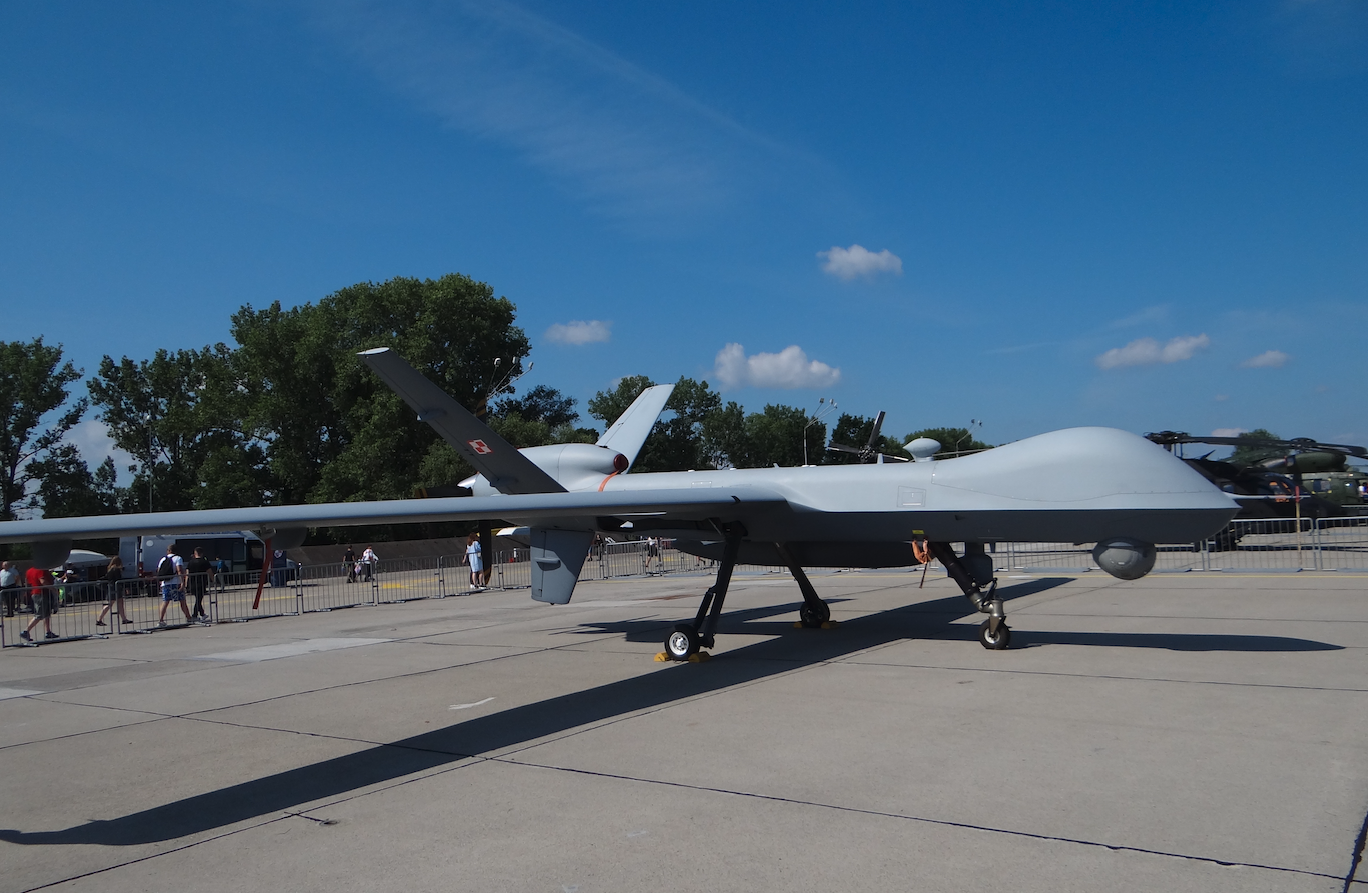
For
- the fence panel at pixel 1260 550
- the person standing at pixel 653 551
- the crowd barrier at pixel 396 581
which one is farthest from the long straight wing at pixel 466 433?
the person standing at pixel 653 551

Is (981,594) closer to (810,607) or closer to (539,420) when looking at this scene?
(810,607)

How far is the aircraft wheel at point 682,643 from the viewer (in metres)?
11.0

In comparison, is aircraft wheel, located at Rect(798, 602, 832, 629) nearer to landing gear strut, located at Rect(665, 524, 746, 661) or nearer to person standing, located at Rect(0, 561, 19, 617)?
landing gear strut, located at Rect(665, 524, 746, 661)

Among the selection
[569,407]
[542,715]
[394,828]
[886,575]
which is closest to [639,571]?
[886,575]

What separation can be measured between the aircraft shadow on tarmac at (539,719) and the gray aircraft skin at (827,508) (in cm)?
99

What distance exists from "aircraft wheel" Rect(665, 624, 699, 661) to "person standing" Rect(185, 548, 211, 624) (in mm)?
13377

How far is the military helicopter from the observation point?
24266 mm

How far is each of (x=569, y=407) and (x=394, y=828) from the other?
214ft

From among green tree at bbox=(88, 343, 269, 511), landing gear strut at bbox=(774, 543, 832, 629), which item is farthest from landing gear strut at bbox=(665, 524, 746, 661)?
green tree at bbox=(88, 343, 269, 511)

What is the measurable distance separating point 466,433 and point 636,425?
3.81 metres

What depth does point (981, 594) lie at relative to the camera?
11.1 m

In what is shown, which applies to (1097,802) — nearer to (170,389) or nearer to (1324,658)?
(1324,658)

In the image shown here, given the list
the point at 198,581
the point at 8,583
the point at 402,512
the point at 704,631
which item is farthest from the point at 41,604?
the point at 402,512

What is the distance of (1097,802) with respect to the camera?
539cm
